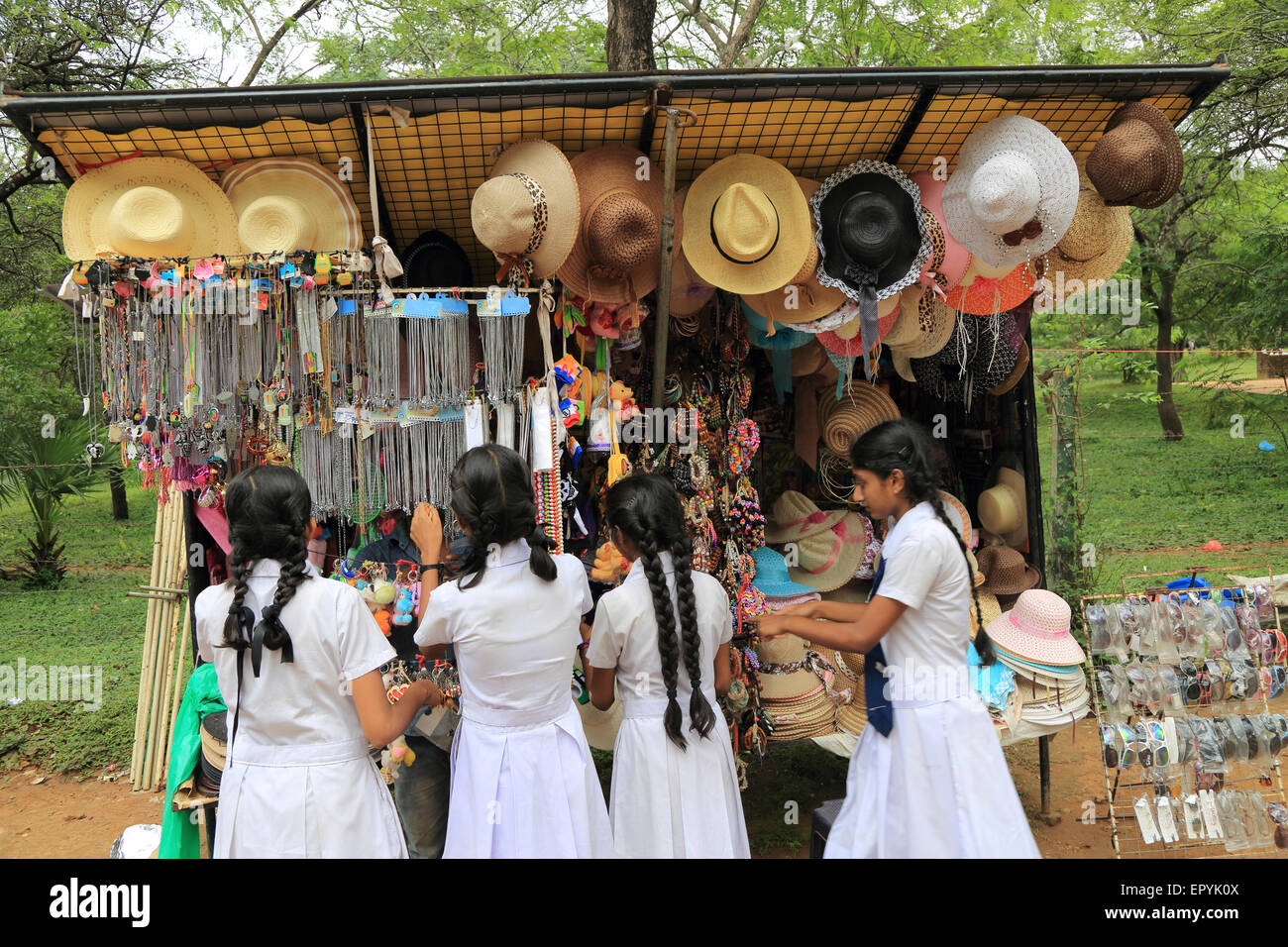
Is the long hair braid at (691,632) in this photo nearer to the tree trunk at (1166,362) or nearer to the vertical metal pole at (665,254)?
the vertical metal pole at (665,254)

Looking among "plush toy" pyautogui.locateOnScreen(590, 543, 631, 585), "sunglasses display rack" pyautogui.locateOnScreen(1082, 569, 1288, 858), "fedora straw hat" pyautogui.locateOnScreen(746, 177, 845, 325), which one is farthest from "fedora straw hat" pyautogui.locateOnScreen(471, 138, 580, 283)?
"sunglasses display rack" pyautogui.locateOnScreen(1082, 569, 1288, 858)

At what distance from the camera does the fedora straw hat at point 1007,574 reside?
14.3ft

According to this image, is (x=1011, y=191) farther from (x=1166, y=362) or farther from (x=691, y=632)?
(x=1166, y=362)

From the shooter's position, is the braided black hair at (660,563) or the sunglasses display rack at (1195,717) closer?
the braided black hair at (660,563)

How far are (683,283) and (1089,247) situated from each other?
62.7 inches

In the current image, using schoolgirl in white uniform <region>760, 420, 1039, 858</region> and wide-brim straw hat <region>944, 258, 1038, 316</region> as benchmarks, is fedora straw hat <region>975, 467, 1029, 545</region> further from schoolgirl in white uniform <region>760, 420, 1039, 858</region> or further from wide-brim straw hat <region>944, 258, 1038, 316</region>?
schoolgirl in white uniform <region>760, 420, 1039, 858</region>

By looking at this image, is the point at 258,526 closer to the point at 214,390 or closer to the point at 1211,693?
the point at 214,390

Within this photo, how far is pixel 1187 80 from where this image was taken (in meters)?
3.10

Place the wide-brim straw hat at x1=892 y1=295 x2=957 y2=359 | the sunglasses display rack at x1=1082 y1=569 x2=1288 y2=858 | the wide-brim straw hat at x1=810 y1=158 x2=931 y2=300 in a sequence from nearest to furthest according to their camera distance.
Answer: the wide-brim straw hat at x1=810 y1=158 x2=931 y2=300
the sunglasses display rack at x1=1082 y1=569 x2=1288 y2=858
the wide-brim straw hat at x1=892 y1=295 x2=957 y2=359

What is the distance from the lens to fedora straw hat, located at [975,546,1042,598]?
4.37 meters

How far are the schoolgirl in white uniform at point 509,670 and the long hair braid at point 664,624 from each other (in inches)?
7.8

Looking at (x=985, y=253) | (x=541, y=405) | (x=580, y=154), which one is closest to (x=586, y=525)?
(x=541, y=405)

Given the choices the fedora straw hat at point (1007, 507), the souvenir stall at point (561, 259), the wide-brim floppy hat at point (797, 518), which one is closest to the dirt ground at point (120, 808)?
the souvenir stall at point (561, 259)

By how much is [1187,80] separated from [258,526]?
329 cm
